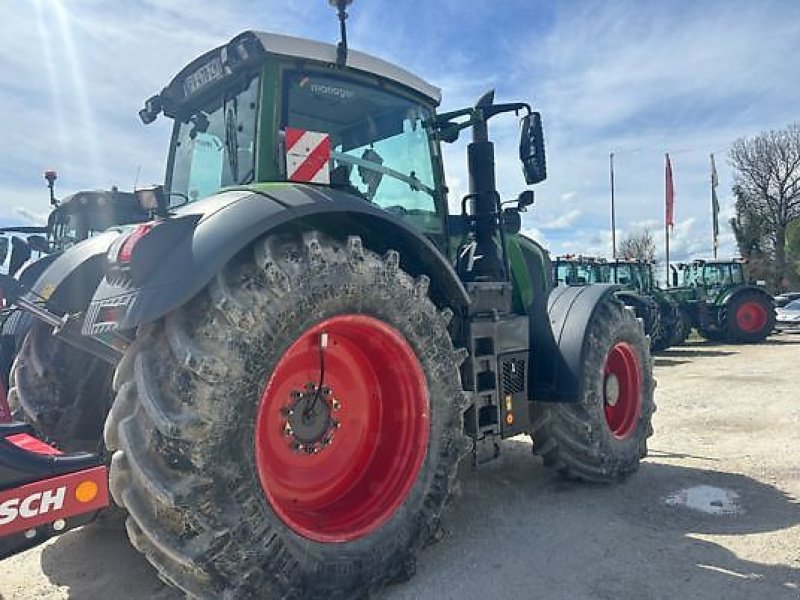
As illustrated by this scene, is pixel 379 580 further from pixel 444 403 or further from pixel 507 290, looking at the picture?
pixel 507 290

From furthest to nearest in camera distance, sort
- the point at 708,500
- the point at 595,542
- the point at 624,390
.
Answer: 1. the point at 624,390
2. the point at 708,500
3. the point at 595,542

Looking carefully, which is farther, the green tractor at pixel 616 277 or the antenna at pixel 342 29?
the green tractor at pixel 616 277

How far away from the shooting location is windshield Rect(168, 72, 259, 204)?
11.6ft

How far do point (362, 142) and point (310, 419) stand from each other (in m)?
1.68

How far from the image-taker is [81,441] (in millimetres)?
3600

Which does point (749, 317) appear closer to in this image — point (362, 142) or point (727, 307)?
point (727, 307)

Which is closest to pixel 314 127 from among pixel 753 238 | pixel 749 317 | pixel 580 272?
pixel 580 272

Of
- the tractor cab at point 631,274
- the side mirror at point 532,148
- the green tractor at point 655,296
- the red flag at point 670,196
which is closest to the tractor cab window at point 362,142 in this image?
the side mirror at point 532,148

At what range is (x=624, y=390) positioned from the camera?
5.29m

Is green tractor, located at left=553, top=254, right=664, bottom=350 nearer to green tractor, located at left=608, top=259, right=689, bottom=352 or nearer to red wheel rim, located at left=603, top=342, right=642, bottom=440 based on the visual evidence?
green tractor, located at left=608, top=259, right=689, bottom=352

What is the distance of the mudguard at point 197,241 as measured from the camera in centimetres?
248

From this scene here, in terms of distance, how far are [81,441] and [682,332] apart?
16.8m

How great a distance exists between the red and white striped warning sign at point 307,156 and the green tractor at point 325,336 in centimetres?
1

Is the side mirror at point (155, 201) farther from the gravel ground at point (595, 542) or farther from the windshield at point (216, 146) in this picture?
the gravel ground at point (595, 542)
